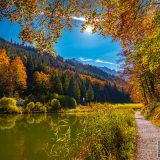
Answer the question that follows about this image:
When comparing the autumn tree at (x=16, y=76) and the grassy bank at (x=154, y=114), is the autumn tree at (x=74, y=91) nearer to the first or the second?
the autumn tree at (x=16, y=76)

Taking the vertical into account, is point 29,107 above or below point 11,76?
below

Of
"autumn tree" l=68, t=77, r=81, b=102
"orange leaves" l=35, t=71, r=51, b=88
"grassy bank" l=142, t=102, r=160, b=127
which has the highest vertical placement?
"orange leaves" l=35, t=71, r=51, b=88

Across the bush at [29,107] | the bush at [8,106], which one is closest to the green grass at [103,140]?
the bush at [8,106]

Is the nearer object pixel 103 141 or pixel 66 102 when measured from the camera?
pixel 103 141

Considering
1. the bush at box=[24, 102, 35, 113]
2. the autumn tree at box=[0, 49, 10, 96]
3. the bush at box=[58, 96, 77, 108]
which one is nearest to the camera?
the bush at box=[24, 102, 35, 113]

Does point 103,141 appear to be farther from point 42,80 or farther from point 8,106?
point 42,80

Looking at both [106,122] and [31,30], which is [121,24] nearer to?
[31,30]

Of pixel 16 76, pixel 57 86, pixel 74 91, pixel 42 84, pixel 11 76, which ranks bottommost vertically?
pixel 74 91

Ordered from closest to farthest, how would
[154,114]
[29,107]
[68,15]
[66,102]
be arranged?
1. [68,15]
2. [154,114]
3. [29,107]
4. [66,102]

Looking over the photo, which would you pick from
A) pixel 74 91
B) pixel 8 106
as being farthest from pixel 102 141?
Answer: pixel 74 91

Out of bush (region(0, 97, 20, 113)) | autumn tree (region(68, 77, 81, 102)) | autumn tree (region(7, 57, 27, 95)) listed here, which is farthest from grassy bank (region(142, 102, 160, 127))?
autumn tree (region(68, 77, 81, 102))

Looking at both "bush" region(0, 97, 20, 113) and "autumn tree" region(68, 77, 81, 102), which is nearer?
"bush" region(0, 97, 20, 113)

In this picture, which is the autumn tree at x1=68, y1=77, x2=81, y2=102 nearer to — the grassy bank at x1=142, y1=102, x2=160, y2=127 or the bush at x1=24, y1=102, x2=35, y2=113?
the bush at x1=24, y1=102, x2=35, y2=113

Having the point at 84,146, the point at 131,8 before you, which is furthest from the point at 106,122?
the point at 131,8
